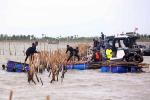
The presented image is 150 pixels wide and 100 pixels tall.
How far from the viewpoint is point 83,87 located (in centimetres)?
2069

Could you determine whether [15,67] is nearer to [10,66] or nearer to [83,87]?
[10,66]

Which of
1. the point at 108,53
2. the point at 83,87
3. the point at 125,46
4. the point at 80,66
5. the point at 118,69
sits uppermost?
the point at 125,46

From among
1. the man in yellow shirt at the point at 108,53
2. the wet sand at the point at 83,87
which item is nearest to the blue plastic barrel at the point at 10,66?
the wet sand at the point at 83,87

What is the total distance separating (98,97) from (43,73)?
10.4 m

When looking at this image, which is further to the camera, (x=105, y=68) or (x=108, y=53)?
(x=108, y=53)

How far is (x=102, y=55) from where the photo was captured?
29969 mm

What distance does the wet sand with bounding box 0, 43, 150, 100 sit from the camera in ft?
58.1

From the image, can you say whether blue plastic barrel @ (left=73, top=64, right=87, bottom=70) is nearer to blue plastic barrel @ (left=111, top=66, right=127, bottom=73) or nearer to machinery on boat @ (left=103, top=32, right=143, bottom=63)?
machinery on boat @ (left=103, top=32, right=143, bottom=63)

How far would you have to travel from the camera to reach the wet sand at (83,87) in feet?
58.1

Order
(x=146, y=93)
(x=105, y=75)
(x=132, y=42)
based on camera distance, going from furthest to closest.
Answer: (x=132, y=42) < (x=105, y=75) < (x=146, y=93)

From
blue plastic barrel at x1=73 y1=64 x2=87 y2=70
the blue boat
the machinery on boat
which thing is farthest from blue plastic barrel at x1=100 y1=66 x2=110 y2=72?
the blue boat

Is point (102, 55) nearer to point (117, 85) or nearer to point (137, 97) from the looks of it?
point (117, 85)

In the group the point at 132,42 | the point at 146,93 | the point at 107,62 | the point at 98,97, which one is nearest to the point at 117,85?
the point at 146,93

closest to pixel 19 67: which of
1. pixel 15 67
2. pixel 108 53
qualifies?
pixel 15 67
